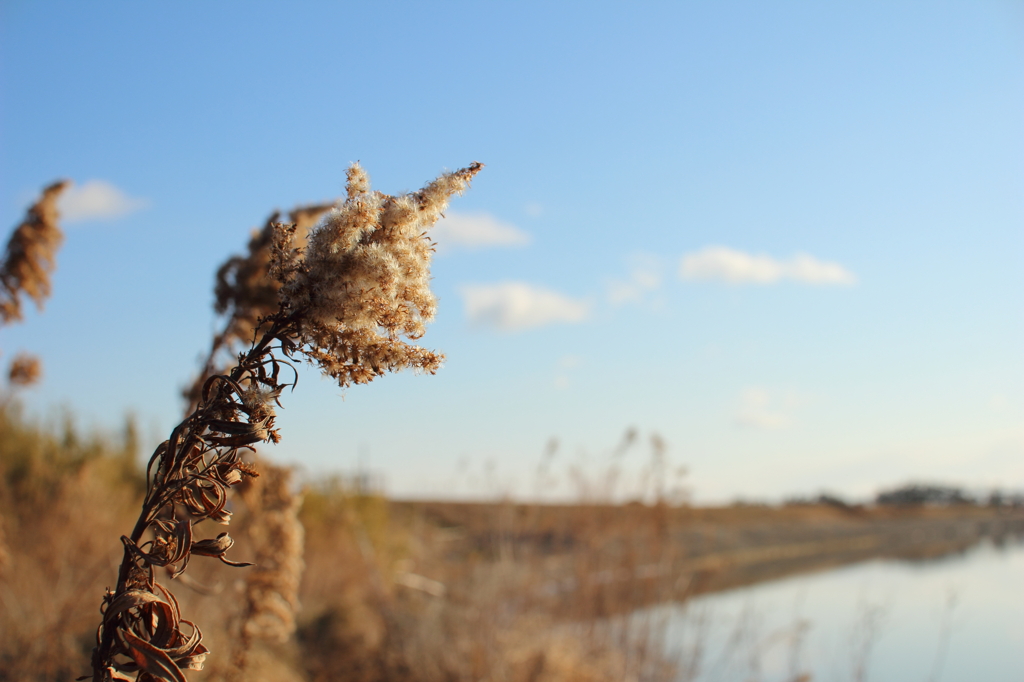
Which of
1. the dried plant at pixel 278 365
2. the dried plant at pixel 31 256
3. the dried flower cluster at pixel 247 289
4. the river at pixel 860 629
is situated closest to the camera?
the dried plant at pixel 278 365

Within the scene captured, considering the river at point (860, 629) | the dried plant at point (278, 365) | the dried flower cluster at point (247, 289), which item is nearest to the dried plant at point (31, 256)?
the dried flower cluster at point (247, 289)

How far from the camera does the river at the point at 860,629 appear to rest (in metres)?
7.26

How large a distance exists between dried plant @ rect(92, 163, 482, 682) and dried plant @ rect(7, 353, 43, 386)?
4.50m

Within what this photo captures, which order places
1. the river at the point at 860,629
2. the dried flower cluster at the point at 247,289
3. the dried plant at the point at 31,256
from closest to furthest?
the dried flower cluster at the point at 247,289 < the dried plant at the point at 31,256 < the river at the point at 860,629

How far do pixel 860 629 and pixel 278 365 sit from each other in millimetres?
7714

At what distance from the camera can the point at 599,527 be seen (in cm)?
842

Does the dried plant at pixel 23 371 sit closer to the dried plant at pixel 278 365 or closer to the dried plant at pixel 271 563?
the dried plant at pixel 271 563

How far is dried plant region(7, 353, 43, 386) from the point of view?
5051 millimetres

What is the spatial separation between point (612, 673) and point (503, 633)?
3.70 ft

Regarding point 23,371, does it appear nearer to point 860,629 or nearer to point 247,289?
point 247,289

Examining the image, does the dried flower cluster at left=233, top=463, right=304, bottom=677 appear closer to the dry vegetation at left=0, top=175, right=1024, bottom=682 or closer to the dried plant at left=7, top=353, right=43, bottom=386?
the dry vegetation at left=0, top=175, right=1024, bottom=682

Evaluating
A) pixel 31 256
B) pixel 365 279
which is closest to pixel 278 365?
pixel 365 279

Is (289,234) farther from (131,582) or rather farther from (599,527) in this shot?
(599,527)

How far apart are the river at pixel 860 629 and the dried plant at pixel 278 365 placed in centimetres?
639
